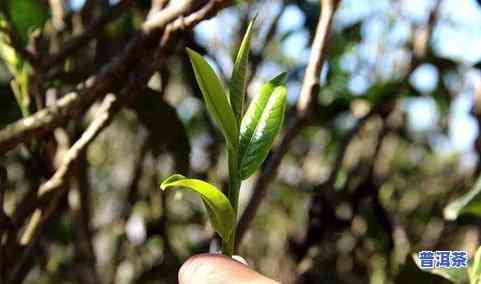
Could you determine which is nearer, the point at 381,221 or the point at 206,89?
the point at 206,89

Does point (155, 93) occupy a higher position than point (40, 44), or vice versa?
point (40, 44)

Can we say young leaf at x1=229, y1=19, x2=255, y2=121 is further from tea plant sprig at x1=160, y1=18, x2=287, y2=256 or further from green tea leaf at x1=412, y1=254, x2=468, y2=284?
green tea leaf at x1=412, y1=254, x2=468, y2=284

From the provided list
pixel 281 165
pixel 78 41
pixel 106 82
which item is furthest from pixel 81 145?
pixel 281 165

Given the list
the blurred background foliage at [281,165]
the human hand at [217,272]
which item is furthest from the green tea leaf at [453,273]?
the human hand at [217,272]

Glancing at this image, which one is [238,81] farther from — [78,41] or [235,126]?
[78,41]

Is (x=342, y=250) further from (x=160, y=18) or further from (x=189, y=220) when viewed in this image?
(x=160, y=18)

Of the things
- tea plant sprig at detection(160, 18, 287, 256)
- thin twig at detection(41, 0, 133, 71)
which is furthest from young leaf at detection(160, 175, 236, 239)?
thin twig at detection(41, 0, 133, 71)

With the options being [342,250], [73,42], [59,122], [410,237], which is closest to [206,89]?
[59,122]

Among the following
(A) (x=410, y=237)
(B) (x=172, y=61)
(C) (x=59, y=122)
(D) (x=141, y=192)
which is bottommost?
(A) (x=410, y=237)
